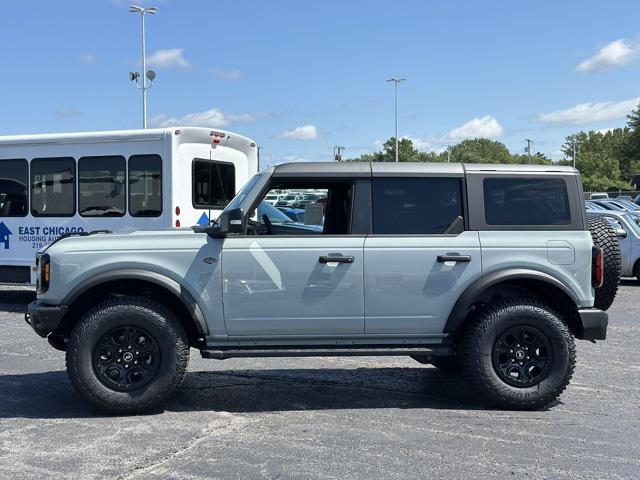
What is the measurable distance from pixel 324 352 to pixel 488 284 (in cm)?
143

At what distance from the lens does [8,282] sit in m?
10.8

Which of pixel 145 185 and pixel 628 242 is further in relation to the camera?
pixel 628 242

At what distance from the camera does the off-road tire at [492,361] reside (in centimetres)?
548

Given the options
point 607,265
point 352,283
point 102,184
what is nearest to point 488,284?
point 352,283

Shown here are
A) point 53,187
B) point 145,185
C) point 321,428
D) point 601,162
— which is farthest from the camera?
point 601,162

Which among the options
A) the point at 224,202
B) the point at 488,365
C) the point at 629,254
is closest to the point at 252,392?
the point at 488,365

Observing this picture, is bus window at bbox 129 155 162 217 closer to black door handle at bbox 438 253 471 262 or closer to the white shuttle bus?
the white shuttle bus

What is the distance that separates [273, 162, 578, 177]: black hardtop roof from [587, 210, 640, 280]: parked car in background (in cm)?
906

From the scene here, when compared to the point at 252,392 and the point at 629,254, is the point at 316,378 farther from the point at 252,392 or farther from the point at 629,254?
the point at 629,254

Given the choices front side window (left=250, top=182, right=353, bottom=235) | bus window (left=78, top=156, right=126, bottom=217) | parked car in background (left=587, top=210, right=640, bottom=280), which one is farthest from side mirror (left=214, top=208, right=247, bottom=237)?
parked car in background (left=587, top=210, right=640, bottom=280)

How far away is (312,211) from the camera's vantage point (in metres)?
5.80

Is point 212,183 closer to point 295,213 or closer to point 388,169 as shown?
point 295,213

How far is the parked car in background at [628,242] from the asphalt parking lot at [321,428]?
294 inches

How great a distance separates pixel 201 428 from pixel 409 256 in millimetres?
2103
